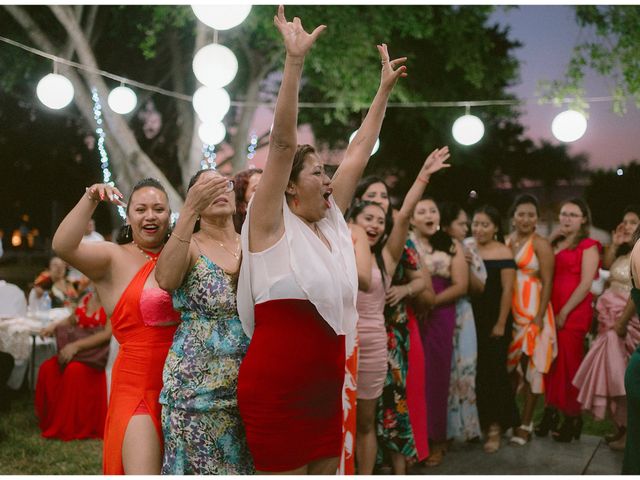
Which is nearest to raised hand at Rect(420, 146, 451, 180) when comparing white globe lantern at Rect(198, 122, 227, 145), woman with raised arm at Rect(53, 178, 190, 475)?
woman with raised arm at Rect(53, 178, 190, 475)

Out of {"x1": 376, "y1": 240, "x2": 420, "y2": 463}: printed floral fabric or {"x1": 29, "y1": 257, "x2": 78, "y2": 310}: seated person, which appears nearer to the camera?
{"x1": 376, "y1": 240, "x2": 420, "y2": 463}: printed floral fabric

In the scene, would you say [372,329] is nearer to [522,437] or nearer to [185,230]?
[185,230]

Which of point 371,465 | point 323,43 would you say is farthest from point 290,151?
point 323,43

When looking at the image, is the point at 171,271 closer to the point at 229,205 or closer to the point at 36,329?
the point at 229,205

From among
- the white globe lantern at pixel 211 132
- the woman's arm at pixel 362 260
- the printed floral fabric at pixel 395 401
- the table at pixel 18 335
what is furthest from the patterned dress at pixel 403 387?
the table at pixel 18 335

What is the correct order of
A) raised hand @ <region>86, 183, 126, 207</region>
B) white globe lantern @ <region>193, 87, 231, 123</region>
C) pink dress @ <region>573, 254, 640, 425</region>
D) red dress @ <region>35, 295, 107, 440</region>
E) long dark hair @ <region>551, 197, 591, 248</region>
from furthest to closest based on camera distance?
white globe lantern @ <region>193, 87, 231, 123</region> < long dark hair @ <region>551, 197, 591, 248</region> < red dress @ <region>35, 295, 107, 440</region> < pink dress @ <region>573, 254, 640, 425</region> < raised hand @ <region>86, 183, 126, 207</region>

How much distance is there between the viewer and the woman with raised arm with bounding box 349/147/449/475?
145 inches

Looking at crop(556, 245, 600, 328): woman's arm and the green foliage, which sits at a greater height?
the green foliage

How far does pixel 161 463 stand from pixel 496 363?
3.44m

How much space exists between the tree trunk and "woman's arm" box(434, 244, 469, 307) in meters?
5.12

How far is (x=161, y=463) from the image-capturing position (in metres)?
2.41

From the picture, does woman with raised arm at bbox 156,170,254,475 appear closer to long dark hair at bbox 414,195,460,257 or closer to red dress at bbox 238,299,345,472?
red dress at bbox 238,299,345,472

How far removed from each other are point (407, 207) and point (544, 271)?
2225 mm

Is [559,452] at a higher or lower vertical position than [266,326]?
lower
